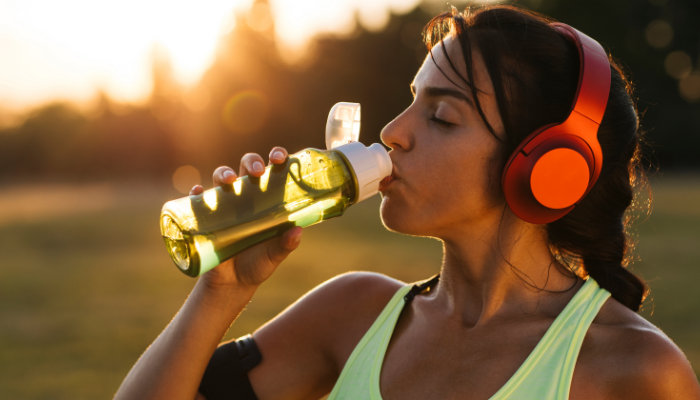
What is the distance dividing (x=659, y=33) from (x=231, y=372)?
45060 millimetres

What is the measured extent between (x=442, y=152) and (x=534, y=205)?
0.33 meters

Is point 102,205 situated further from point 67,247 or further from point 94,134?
point 94,134

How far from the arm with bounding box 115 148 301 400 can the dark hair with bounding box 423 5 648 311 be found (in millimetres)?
763

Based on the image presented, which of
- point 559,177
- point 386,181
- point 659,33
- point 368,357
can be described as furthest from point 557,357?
point 659,33

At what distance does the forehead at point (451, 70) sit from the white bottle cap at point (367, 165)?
0.32m

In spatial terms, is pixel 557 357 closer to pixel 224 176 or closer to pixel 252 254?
pixel 252 254

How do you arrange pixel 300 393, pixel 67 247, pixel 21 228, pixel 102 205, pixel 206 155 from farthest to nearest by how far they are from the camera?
pixel 206 155 < pixel 102 205 < pixel 21 228 < pixel 67 247 < pixel 300 393

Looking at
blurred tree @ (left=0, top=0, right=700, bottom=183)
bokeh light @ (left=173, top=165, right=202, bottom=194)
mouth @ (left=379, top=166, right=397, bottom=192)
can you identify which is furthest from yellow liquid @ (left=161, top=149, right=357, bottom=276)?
bokeh light @ (left=173, top=165, right=202, bottom=194)

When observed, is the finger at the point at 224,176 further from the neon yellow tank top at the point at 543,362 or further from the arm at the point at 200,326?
the neon yellow tank top at the point at 543,362

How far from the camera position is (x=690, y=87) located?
1513 inches

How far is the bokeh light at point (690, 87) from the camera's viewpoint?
3828 centimetres

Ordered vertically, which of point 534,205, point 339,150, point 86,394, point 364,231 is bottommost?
point 364,231

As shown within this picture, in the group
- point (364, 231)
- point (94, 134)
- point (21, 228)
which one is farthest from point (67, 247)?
point (94, 134)

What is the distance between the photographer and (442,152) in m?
1.91
